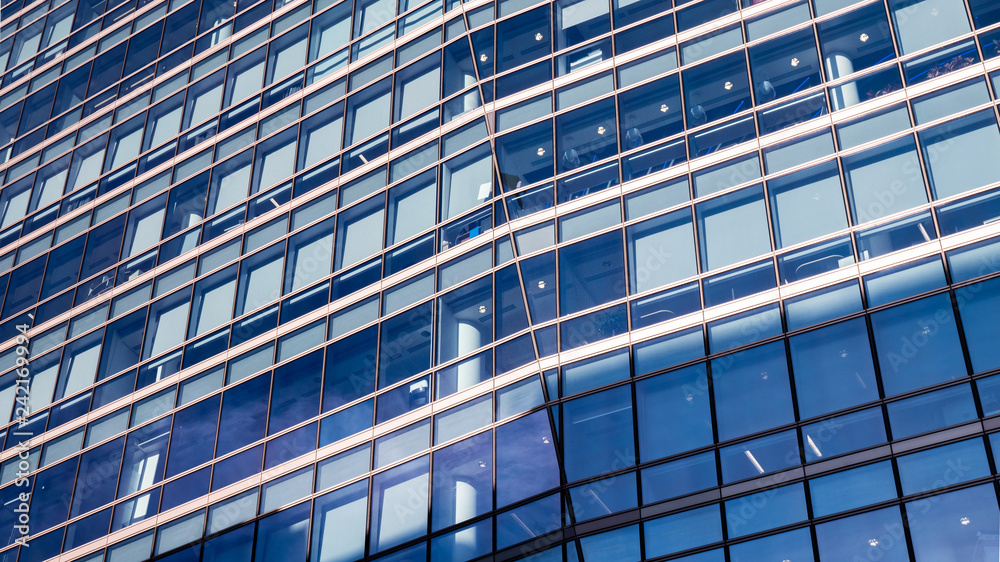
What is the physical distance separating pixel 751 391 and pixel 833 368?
70.9 inches

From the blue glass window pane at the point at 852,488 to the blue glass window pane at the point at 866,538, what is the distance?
0.30 meters

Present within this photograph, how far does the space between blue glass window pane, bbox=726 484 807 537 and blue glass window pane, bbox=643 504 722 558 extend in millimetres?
345

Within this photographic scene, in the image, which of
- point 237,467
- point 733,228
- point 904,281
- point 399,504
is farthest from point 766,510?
point 237,467

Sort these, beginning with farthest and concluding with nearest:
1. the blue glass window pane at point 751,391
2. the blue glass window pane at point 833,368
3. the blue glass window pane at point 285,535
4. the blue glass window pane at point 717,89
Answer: the blue glass window pane at point 717,89 → the blue glass window pane at point 285,535 → the blue glass window pane at point 751,391 → the blue glass window pane at point 833,368

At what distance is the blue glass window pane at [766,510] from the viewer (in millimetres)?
25984

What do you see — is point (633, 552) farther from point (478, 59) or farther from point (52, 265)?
point (52, 265)

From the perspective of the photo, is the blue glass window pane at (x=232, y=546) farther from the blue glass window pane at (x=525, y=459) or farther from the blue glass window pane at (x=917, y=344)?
the blue glass window pane at (x=917, y=344)

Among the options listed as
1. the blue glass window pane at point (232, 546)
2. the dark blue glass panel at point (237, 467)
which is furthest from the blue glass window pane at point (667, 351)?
the blue glass window pane at point (232, 546)

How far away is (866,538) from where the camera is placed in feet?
81.9

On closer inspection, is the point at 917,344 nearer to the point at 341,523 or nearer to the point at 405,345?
the point at 405,345

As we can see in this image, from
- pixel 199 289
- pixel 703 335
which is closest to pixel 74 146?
pixel 199 289

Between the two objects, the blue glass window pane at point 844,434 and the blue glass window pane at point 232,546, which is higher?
the blue glass window pane at point 232,546

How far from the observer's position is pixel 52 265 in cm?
4309

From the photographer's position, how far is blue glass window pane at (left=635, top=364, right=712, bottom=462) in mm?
27719
